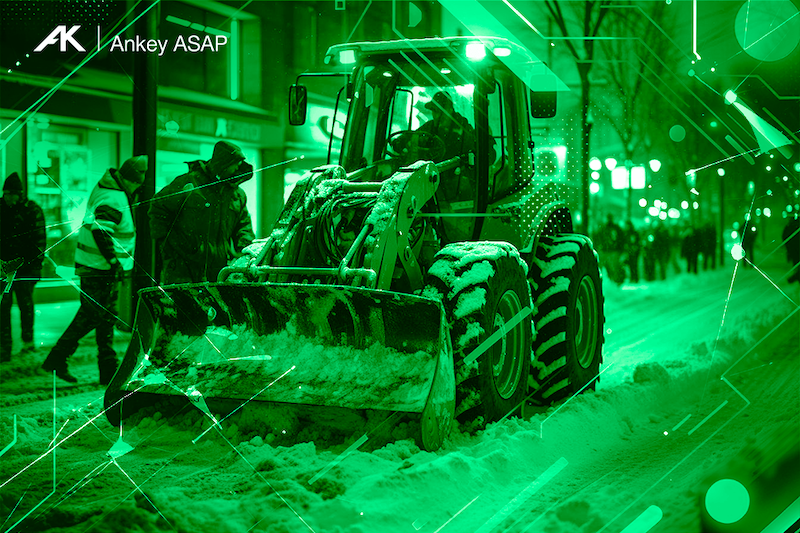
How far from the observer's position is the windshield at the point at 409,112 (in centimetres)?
624

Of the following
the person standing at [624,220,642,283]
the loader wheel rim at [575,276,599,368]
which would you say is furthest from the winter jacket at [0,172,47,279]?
the person standing at [624,220,642,283]

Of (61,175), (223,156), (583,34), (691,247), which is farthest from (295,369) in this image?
(691,247)

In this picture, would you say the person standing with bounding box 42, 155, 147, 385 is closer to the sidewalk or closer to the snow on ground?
the sidewalk

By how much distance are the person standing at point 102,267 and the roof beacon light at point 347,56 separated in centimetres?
247

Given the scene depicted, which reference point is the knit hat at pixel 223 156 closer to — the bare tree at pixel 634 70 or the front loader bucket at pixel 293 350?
the front loader bucket at pixel 293 350

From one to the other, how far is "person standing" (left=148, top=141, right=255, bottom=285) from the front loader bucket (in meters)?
2.16

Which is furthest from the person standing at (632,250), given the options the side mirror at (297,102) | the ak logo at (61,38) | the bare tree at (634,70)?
the side mirror at (297,102)

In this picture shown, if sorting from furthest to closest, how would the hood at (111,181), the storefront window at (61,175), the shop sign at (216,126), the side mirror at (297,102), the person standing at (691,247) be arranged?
the person standing at (691,247)
the shop sign at (216,126)
the storefront window at (61,175)
the hood at (111,181)
the side mirror at (297,102)

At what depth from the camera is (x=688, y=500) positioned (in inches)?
157

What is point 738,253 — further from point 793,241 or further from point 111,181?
point 111,181

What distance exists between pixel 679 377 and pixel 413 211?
3217mm

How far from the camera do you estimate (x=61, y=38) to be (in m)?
12.3

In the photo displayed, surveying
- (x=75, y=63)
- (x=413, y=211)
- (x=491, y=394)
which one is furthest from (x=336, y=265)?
(x=75, y=63)

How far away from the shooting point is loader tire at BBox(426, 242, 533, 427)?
4.81 metres
